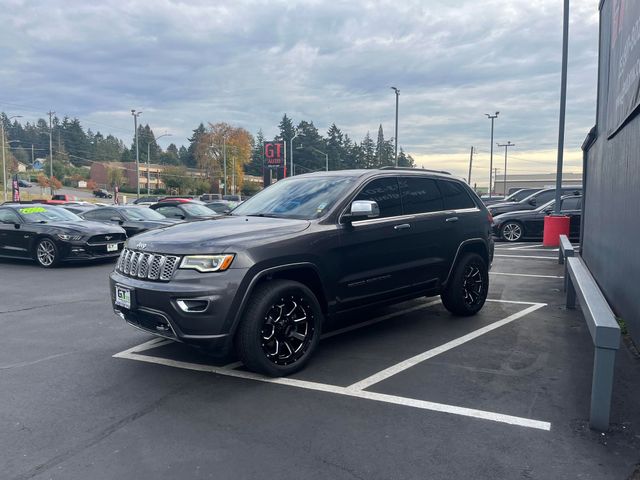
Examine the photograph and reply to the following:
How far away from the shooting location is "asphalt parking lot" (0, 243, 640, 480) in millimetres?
3096

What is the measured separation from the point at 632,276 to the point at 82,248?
10536 mm

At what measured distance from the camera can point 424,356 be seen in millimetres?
5078

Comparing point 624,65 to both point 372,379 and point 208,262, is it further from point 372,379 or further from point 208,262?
point 208,262

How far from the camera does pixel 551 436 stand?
11.2 feet

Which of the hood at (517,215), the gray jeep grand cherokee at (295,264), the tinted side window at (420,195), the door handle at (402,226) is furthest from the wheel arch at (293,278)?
the hood at (517,215)

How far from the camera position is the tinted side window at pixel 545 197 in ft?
57.1

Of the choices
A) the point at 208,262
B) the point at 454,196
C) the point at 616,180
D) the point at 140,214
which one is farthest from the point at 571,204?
the point at 208,262

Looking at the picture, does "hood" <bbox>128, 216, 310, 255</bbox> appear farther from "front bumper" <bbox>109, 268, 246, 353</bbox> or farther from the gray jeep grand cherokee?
"front bumper" <bbox>109, 268, 246, 353</bbox>

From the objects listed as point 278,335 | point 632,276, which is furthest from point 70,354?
point 632,276

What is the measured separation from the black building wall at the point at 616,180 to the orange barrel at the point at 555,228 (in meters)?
4.04

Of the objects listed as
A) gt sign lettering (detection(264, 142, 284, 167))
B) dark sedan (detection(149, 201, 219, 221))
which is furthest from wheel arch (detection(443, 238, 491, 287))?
gt sign lettering (detection(264, 142, 284, 167))

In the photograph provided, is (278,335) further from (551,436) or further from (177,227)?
(551,436)

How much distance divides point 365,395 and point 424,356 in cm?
119

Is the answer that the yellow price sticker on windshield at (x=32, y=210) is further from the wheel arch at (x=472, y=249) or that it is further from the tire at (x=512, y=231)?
the tire at (x=512, y=231)
